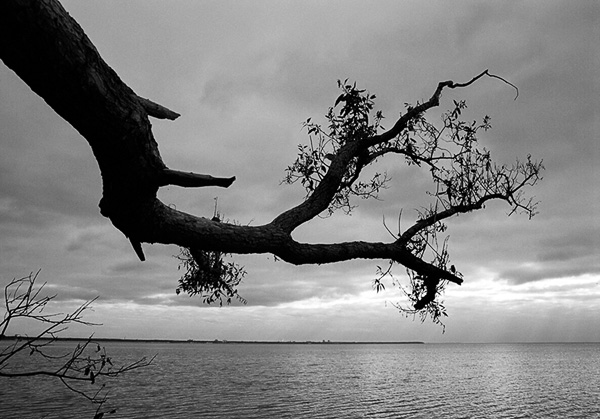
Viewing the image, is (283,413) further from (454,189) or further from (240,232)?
(240,232)

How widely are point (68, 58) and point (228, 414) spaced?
39.3 meters

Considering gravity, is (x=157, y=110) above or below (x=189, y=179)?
above

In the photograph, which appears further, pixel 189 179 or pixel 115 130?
pixel 189 179

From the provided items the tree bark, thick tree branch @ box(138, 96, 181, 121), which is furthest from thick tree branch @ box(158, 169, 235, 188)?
thick tree branch @ box(138, 96, 181, 121)

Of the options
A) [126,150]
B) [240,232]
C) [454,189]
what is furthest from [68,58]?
[454,189]

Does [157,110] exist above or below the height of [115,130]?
above

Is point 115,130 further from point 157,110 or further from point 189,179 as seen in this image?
point 189,179

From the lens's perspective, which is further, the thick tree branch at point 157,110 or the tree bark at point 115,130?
the thick tree branch at point 157,110

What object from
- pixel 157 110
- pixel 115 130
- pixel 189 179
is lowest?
pixel 189 179

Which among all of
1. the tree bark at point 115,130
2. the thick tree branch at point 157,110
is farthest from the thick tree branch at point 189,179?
the thick tree branch at point 157,110

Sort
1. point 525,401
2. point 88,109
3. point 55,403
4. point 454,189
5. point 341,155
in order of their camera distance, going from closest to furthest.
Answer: point 88,109
point 341,155
point 454,189
point 55,403
point 525,401

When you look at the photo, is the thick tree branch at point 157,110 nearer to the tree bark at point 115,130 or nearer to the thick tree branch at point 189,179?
the tree bark at point 115,130

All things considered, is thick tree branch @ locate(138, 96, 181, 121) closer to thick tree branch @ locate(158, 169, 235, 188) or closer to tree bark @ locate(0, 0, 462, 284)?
tree bark @ locate(0, 0, 462, 284)

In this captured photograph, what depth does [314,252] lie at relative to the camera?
6.88m
